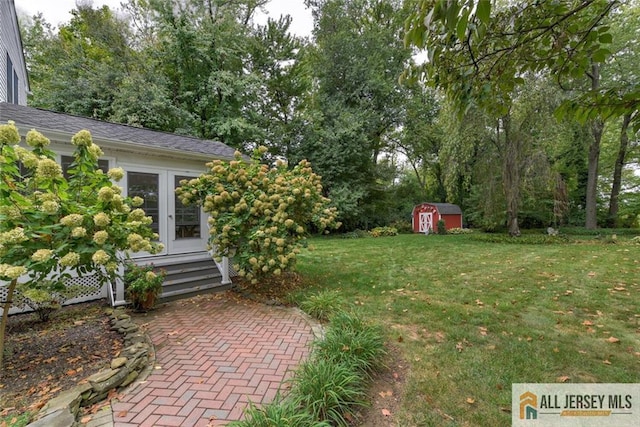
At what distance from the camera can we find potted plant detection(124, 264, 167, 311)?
4.39 meters

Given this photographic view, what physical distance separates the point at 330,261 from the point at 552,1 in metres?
7.11

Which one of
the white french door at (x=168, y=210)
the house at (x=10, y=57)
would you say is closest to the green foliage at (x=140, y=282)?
the white french door at (x=168, y=210)

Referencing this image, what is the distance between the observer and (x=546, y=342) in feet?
10.8

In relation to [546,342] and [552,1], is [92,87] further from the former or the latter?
[546,342]

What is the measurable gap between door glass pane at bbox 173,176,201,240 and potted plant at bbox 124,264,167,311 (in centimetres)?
163

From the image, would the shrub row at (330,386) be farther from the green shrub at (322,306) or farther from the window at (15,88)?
the window at (15,88)

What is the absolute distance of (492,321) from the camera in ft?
12.9

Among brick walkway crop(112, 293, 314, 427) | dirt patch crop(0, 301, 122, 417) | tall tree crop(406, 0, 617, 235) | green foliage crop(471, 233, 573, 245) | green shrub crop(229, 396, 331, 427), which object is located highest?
tall tree crop(406, 0, 617, 235)

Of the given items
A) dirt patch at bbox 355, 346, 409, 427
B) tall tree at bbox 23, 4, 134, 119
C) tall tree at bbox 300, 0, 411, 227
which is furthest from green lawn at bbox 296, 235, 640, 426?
tall tree at bbox 23, 4, 134, 119

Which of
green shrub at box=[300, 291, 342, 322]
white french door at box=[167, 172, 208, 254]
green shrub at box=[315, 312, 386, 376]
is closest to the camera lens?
green shrub at box=[315, 312, 386, 376]

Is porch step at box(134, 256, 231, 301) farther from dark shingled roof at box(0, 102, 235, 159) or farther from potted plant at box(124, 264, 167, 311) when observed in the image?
dark shingled roof at box(0, 102, 235, 159)

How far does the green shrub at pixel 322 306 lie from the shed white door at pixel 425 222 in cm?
1516

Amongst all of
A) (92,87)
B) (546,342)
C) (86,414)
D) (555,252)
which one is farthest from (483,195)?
(92,87)

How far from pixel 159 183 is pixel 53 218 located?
3502mm
